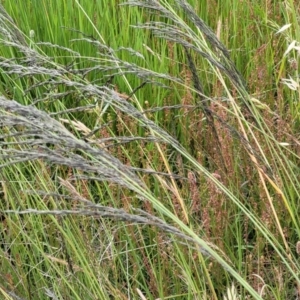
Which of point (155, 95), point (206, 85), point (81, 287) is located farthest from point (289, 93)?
point (81, 287)

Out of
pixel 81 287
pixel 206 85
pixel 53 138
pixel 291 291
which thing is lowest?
pixel 291 291

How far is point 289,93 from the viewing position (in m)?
2.07

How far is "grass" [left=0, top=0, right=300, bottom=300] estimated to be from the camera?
1.04m

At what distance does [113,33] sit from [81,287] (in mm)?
1181

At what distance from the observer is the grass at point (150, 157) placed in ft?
3.40

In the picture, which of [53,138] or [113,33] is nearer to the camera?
[53,138]

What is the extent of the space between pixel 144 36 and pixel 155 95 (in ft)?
1.04

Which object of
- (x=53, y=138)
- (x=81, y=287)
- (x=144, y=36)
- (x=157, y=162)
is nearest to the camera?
(x=53, y=138)

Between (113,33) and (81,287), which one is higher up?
(113,33)

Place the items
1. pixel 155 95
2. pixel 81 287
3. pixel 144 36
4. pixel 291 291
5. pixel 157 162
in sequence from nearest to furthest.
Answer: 1. pixel 81 287
2. pixel 291 291
3. pixel 157 162
4. pixel 155 95
5. pixel 144 36

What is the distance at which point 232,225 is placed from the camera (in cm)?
165

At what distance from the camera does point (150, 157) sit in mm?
1713

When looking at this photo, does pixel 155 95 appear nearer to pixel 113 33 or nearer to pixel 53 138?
pixel 113 33

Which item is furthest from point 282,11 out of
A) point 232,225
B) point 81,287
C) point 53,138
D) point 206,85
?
point 53,138
